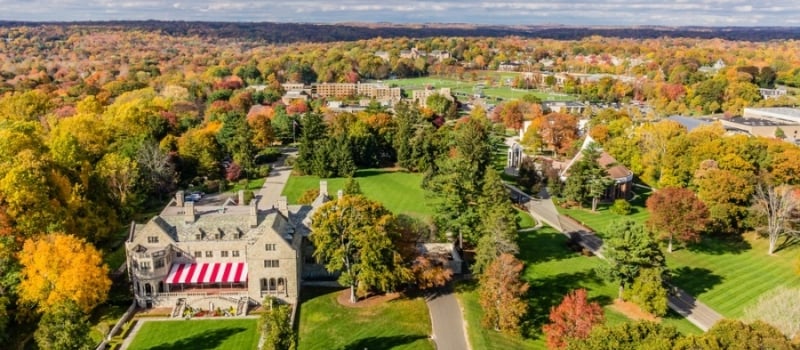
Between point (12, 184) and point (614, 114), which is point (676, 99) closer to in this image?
point (614, 114)

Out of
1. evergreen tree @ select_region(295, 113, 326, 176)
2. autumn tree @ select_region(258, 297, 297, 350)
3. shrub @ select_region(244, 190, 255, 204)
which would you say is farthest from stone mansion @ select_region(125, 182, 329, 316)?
evergreen tree @ select_region(295, 113, 326, 176)

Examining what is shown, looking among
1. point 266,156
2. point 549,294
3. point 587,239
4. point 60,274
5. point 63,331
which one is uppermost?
point 60,274

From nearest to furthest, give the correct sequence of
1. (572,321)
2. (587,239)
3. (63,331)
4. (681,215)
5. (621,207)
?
(63,331), (572,321), (681,215), (587,239), (621,207)

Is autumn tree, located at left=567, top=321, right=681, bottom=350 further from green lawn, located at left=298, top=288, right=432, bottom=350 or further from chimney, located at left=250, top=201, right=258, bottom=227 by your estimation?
chimney, located at left=250, top=201, right=258, bottom=227

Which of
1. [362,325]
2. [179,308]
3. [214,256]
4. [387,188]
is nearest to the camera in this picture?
[362,325]

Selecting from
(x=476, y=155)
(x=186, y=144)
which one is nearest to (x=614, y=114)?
(x=476, y=155)

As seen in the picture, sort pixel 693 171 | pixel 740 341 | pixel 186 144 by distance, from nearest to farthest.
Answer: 1. pixel 740 341
2. pixel 693 171
3. pixel 186 144

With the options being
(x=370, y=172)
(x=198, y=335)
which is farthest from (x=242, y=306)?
(x=370, y=172)

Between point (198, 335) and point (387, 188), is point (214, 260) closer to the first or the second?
point (198, 335)
